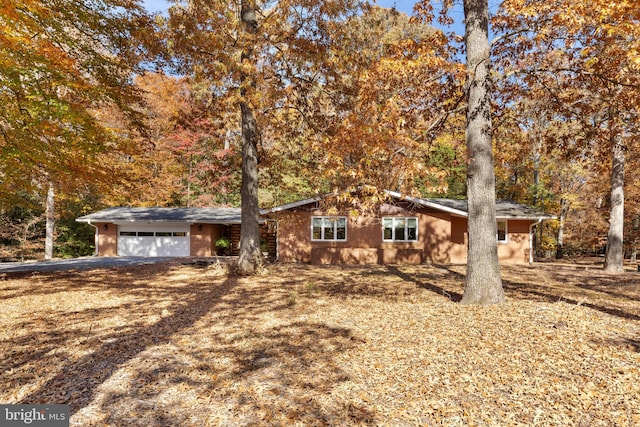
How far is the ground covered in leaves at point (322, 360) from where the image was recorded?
368 centimetres

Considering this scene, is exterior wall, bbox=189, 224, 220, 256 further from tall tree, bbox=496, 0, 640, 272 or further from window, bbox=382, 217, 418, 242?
tall tree, bbox=496, 0, 640, 272

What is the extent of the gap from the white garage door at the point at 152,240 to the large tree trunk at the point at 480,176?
19.5 meters

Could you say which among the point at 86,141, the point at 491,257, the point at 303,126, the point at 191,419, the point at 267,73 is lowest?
the point at 191,419

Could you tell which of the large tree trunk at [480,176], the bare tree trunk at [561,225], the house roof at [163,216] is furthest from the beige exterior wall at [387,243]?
the large tree trunk at [480,176]

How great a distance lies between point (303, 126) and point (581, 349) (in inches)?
465

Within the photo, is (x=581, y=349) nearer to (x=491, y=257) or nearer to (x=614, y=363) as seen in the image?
(x=614, y=363)

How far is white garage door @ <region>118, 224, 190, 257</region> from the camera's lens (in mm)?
23234

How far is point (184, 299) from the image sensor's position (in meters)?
9.20

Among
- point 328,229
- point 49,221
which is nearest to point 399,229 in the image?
point 328,229

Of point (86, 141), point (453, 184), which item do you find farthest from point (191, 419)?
point (453, 184)

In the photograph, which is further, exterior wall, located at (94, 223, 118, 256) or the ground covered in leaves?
exterior wall, located at (94, 223, 118, 256)

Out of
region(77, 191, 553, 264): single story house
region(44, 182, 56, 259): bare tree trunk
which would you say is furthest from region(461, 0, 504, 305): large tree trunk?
region(44, 182, 56, 259): bare tree trunk

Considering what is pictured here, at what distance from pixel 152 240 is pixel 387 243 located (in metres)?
14.9

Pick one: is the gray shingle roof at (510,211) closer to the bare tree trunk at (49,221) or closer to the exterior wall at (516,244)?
the exterior wall at (516,244)
